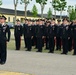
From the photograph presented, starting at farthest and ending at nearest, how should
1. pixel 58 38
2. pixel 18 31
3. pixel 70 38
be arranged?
pixel 18 31, pixel 58 38, pixel 70 38

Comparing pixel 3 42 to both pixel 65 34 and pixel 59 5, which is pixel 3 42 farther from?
pixel 59 5

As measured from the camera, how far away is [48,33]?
17312 millimetres

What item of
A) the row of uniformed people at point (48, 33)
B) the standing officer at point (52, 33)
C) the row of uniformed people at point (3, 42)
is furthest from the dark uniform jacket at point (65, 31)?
the row of uniformed people at point (3, 42)

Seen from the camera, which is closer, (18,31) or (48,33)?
(48,33)

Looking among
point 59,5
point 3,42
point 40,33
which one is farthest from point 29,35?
point 59,5

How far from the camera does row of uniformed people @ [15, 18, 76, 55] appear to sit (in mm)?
16328

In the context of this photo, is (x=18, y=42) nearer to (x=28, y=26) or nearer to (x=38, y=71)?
(x=28, y=26)

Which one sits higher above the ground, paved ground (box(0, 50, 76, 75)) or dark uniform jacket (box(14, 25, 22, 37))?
dark uniform jacket (box(14, 25, 22, 37))

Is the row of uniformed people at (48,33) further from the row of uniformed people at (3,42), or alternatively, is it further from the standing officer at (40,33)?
the row of uniformed people at (3,42)

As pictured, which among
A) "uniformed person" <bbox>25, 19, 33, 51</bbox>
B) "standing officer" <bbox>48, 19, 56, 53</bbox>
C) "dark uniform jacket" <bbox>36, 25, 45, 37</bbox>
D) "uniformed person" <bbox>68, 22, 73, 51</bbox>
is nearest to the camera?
"uniformed person" <bbox>68, 22, 73, 51</bbox>

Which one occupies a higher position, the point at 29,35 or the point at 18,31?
the point at 18,31

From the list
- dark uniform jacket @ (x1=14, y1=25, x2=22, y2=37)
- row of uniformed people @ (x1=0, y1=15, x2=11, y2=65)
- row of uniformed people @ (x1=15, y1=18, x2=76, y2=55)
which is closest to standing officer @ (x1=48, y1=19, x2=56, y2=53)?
row of uniformed people @ (x1=15, y1=18, x2=76, y2=55)

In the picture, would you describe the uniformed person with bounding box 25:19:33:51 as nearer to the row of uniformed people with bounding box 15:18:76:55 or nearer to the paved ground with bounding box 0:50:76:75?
the row of uniformed people with bounding box 15:18:76:55

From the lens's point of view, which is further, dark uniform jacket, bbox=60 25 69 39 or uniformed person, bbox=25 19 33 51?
uniformed person, bbox=25 19 33 51
